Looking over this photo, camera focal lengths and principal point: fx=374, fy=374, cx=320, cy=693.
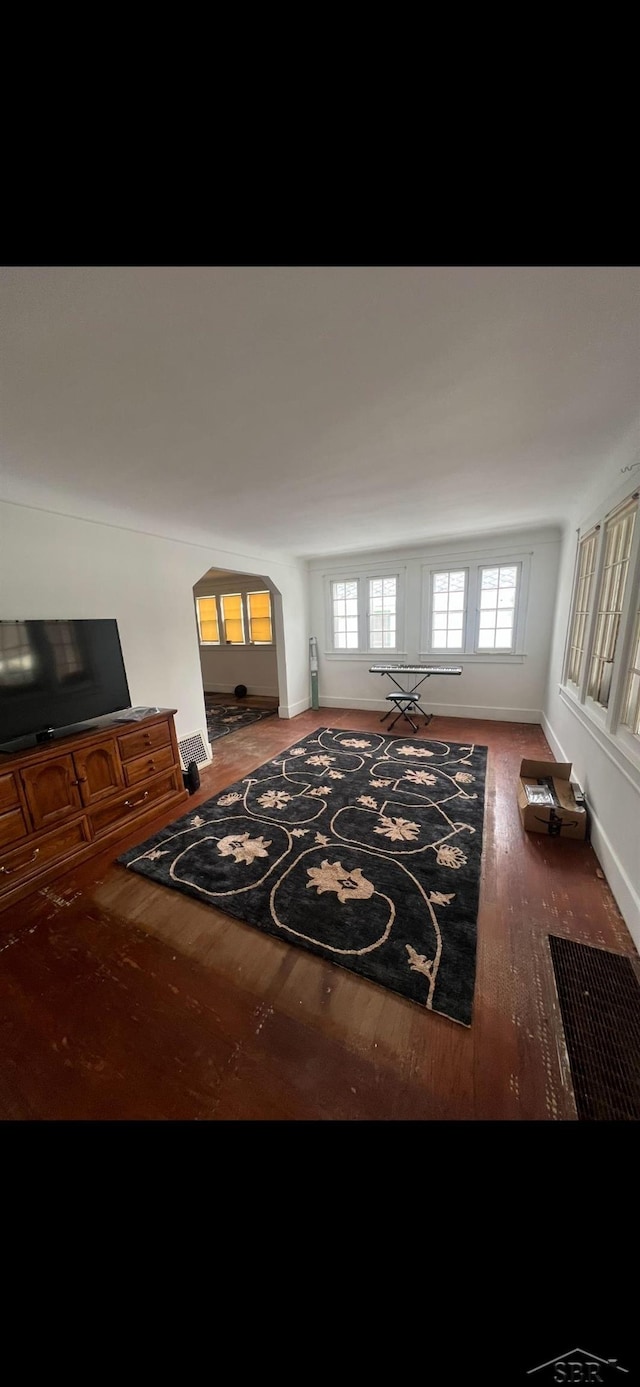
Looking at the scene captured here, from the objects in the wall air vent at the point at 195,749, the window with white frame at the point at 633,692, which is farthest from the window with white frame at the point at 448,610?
the wall air vent at the point at 195,749

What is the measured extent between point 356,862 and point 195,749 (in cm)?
225

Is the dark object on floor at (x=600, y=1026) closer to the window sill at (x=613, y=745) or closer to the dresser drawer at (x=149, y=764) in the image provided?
the window sill at (x=613, y=745)

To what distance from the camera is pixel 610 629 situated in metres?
2.42

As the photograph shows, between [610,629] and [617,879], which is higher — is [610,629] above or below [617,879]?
above

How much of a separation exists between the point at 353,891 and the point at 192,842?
44.3 inches

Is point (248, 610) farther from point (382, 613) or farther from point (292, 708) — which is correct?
point (382, 613)

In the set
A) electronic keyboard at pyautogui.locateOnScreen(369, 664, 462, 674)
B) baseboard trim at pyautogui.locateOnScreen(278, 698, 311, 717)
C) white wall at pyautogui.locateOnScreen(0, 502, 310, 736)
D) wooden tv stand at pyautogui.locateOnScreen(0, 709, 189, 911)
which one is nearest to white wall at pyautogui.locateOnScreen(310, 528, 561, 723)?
electronic keyboard at pyautogui.locateOnScreen(369, 664, 462, 674)

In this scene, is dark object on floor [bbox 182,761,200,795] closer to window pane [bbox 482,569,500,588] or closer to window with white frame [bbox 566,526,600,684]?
Result: window with white frame [bbox 566,526,600,684]

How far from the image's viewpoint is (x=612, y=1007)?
4.50 feet

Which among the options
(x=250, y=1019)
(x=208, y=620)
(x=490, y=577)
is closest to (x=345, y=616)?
(x=490, y=577)

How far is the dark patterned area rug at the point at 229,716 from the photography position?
4.95 meters

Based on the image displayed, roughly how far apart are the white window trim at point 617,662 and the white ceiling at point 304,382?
39 centimetres
